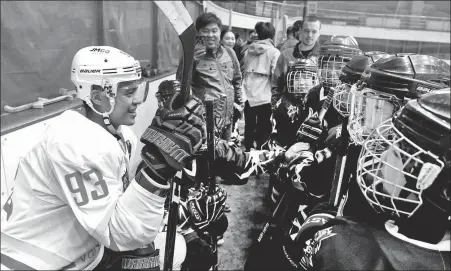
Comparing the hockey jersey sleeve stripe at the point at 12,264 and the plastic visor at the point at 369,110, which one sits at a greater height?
the plastic visor at the point at 369,110

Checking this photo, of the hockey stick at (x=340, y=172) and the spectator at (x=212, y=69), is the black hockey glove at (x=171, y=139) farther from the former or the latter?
the spectator at (x=212, y=69)

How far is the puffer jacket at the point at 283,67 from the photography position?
3750mm

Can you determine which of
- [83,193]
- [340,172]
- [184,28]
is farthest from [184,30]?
[340,172]

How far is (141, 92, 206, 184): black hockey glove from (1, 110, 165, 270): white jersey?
100mm

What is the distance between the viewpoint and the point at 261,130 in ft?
15.0

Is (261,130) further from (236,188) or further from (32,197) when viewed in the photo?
(32,197)

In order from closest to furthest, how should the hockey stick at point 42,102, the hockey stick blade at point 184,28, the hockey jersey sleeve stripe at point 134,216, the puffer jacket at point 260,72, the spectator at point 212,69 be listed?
the hockey stick blade at point 184,28
the hockey jersey sleeve stripe at point 134,216
the hockey stick at point 42,102
the spectator at point 212,69
the puffer jacket at point 260,72

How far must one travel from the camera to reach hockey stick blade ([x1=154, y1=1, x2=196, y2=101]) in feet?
3.79

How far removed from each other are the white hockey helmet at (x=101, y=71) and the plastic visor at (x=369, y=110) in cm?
99

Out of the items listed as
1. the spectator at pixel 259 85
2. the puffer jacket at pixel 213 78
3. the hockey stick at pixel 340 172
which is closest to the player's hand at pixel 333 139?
the hockey stick at pixel 340 172

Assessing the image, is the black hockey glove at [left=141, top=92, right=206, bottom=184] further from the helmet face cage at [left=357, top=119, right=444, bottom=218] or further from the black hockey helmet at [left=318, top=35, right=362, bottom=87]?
the black hockey helmet at [left=318, top=35, right=362, bottom=87]

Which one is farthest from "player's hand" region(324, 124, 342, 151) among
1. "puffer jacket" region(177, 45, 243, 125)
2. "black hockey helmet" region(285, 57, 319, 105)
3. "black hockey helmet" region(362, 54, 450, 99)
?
"puffer jacket" region(177, 45, 243, 125)

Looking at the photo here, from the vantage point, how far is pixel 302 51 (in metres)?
3.74

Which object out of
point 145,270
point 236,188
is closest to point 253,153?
point 145,270
